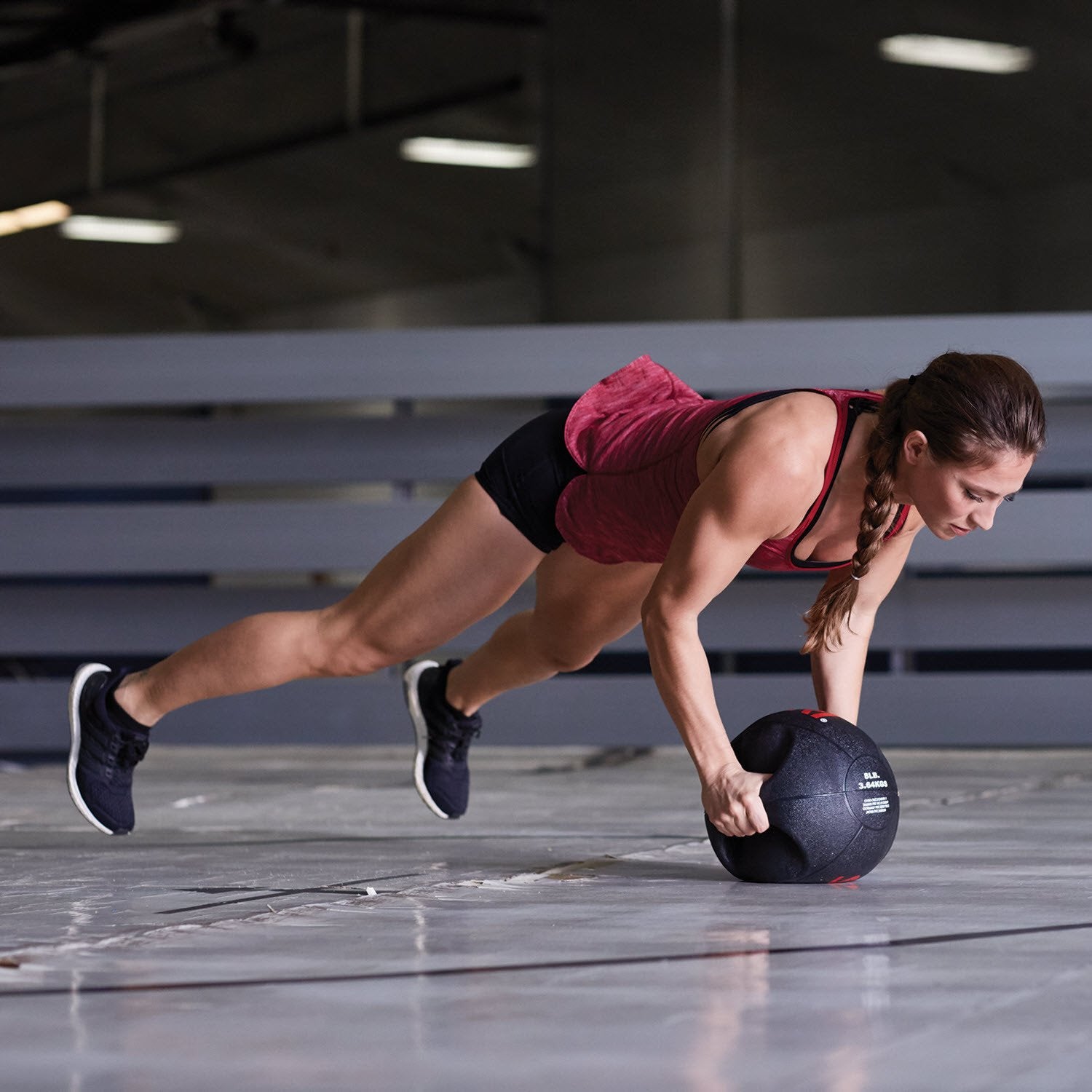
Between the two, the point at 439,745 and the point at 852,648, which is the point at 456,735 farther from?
the point at 852,648

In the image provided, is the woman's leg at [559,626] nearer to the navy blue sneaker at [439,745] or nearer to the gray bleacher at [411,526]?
the navy blue sneaker at [439,745]

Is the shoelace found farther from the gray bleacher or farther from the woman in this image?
the gray bleacher

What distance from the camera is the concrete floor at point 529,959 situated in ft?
4.11

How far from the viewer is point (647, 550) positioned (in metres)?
2.41

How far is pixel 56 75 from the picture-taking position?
10.3 metres

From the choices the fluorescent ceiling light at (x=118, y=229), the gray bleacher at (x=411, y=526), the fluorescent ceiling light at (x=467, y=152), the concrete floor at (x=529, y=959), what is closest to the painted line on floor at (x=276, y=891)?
the concrete floor at (x=529, y=959)

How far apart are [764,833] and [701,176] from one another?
5906 mm

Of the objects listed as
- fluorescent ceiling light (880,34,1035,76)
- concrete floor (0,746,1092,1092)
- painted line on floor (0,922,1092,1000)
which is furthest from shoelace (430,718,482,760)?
fluorescent ceiling light (880,34,1035,76)

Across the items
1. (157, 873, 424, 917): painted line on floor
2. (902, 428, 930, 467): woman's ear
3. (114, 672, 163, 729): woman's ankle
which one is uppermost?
(902, 428, 930, 467): woman's ear

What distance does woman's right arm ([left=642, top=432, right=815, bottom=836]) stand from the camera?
204 centimetres

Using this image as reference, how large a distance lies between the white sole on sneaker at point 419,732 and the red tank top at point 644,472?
531mm

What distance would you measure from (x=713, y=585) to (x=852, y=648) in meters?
0.40

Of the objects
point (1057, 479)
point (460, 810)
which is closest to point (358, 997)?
point (460, 810)

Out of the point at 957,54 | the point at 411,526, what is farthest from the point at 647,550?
the point at 957,54
